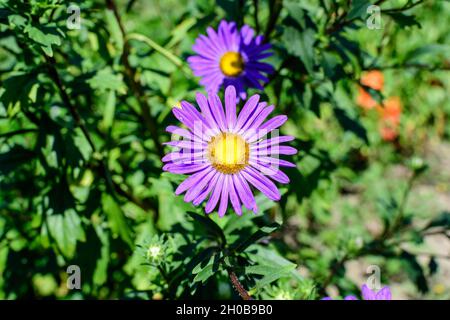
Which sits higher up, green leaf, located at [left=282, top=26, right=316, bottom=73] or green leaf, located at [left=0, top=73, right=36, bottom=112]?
green leaf, located at [left=282, top=26, right=316, bottom=73]

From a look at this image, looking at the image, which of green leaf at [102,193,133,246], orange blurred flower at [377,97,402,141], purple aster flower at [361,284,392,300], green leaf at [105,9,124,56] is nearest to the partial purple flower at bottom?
purple aster flower at [361,284,392,300]

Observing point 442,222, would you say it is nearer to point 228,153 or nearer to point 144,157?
point 228,153

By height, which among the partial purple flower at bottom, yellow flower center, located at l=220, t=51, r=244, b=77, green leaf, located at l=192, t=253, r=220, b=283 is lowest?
the partial purple flower at bottom

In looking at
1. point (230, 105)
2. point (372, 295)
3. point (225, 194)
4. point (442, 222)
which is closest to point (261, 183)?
point (225, 194)

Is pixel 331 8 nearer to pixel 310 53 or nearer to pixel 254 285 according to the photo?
pixel 310 53

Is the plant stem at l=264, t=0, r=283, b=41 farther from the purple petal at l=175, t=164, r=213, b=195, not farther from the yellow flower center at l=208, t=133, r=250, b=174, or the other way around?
the purple petal at l=175, t=164, r=213, b=195
